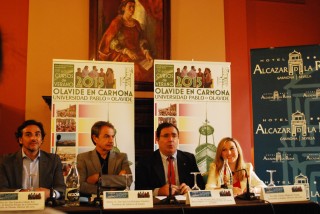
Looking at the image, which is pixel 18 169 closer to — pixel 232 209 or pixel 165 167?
pixel 165 167

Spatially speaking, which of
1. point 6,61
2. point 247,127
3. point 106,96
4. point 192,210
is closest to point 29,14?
point 6,61

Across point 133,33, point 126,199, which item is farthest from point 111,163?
point 133,33

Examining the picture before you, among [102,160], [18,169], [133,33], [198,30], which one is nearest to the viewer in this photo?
[18,169]

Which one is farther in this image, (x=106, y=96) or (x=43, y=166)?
(x=106, y=96)

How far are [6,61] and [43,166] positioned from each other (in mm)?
2031

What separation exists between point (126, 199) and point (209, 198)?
493mm

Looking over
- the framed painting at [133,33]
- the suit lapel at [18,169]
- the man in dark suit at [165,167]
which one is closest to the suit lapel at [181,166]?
the man in dark suit at [165,167]

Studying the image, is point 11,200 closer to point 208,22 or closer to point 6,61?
point 6,61

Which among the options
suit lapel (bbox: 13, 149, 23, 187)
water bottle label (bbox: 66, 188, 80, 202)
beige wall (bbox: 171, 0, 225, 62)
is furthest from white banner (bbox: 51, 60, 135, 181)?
water bottle label (bbox: 66, 188, 80, 202)

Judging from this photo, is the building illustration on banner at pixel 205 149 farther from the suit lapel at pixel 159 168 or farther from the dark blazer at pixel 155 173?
the suit lapel at pixel 159 168

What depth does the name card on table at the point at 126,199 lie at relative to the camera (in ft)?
7.09

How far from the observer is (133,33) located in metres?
4.95

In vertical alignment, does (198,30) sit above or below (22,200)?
above

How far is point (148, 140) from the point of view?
4754mm
